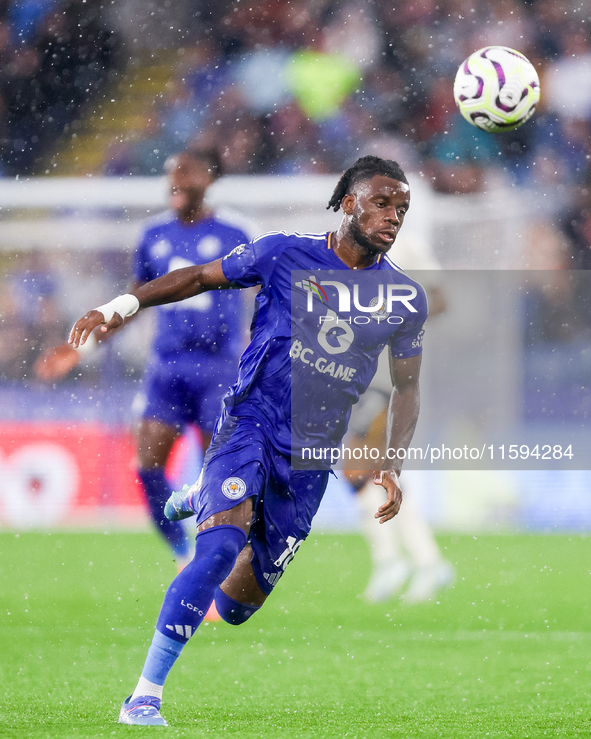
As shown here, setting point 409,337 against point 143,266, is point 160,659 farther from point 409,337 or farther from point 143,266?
point 143,266

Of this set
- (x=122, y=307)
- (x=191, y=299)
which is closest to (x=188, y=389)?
(x=191, y=299)

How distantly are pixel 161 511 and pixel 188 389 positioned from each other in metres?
0.66

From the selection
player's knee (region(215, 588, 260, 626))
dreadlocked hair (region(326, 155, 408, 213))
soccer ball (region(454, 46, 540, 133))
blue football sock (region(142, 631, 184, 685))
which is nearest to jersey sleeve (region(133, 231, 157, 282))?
dreadlocked hair (region(326, 155, 408, 213))

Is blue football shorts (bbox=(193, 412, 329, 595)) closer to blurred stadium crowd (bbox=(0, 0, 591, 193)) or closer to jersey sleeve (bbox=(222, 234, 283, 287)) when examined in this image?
jersey sleeve (bbox=(222, 234, 283, 287))

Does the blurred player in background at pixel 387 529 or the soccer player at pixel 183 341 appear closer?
the soccer player at pixel 183 341

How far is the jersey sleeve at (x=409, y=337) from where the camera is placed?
361cm

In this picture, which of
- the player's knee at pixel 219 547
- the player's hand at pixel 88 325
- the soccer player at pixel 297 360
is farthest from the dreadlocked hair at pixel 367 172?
the player's knee at pixel 219 547

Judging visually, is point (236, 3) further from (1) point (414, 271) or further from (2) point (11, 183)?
(1) point (414, 271)

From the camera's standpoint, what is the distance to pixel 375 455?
6887mm

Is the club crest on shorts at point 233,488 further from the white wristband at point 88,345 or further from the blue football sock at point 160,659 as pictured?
the white wristband at point 88,345

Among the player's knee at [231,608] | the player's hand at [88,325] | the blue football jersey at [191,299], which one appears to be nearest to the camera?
the player's hand at [88,325]

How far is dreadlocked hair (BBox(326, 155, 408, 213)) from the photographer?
3670 mm

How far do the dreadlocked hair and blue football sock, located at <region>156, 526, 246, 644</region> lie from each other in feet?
4.32

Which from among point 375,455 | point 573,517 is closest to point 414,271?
point 375,455
